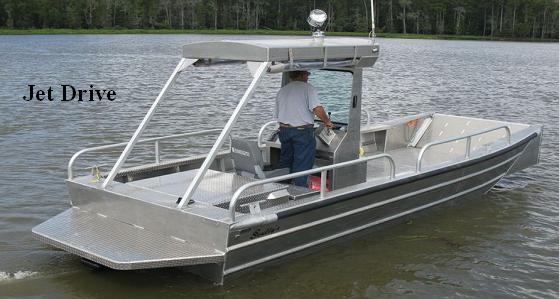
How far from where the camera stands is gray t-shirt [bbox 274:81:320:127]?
785 centimetres

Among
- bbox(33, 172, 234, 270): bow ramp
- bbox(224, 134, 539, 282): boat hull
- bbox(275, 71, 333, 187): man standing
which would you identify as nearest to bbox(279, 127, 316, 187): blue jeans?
bbox(275, 71, 333, 187): man standing

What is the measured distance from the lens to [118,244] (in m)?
6.48

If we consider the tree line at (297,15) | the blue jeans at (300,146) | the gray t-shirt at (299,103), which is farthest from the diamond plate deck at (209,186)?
the tree line at (297,15)

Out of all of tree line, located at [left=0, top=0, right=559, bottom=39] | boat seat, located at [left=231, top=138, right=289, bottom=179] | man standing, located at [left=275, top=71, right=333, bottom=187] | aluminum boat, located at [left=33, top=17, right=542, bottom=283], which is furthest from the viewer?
tree line, located at [left=0, top=0, right=559, bottom=39]

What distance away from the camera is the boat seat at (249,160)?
27.3 feet

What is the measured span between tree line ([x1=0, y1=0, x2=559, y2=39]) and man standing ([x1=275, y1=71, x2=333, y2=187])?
9409 centimetres

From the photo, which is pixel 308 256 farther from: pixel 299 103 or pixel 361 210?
pixel 299 103

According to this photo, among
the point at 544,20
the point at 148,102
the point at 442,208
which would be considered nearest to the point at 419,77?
the point at 148,102

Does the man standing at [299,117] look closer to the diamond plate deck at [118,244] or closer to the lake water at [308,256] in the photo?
the lake water at [308,256]

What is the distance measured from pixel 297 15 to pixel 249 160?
360ft

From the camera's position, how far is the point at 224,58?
6820mm

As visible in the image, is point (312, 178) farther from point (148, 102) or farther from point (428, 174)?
point (148, 102)

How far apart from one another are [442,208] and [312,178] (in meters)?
2.26

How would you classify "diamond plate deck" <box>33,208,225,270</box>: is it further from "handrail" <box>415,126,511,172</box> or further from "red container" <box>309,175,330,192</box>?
"handrail" <box>415,126,511,172</box>
